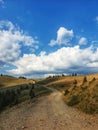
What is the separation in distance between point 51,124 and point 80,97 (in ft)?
49.3

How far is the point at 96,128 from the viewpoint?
69.1 ft

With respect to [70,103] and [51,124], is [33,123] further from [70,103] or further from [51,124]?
[70,103]

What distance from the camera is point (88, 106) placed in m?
30.0

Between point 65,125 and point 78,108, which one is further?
point 78,108

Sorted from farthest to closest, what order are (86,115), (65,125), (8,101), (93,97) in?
(8,101) < (93,97) < (86,115) < (65,125)

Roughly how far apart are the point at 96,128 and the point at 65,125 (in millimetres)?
2696

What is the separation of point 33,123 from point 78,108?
37.1 feet

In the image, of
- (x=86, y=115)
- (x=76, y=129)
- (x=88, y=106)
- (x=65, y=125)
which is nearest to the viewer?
(x=76, y=129)

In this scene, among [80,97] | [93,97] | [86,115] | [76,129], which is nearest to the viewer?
[76,129]

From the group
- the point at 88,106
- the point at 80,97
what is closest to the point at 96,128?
the point at 88,106

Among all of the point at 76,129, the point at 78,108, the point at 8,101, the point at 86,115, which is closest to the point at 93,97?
the point at 78,108

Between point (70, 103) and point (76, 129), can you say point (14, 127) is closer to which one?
point (76, 129)

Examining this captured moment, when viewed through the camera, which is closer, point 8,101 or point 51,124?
point 51,124

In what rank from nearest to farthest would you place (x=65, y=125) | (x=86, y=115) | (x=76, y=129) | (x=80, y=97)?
(x=76, y=129) < (x=65, y=125) < (x=86, y=115) < (x=80, y=97)
